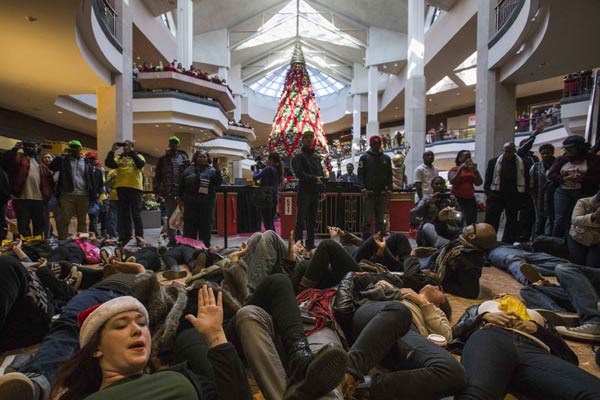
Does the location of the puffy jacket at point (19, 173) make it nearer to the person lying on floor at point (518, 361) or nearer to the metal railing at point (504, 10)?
the person lying on floor at point (518, 361)

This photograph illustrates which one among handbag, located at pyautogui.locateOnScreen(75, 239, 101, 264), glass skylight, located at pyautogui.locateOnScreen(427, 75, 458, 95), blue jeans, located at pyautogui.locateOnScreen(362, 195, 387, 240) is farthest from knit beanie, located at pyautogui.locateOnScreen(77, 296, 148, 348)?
glass skylight, located at pyautogui.locateOnScreen(427, 75, 458, 95)

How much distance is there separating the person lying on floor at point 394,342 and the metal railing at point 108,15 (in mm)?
8981

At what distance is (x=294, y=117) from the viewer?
49.1 feet

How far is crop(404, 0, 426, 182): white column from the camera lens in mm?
14445

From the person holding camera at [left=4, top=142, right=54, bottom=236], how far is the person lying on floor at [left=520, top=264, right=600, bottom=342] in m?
6.05

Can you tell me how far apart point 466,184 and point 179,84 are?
35.5 ft

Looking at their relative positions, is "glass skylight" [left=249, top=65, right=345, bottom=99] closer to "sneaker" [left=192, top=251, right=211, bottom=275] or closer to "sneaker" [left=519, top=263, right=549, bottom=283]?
"sneaker" [left=192, top=251, right=211, bottom=275]

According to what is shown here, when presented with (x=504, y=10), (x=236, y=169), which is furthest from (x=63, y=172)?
(x=236, y=169)

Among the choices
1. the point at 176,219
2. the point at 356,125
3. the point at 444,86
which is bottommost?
the point at 176,219

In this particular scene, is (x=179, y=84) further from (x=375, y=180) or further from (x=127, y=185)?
(x=375, y=180)

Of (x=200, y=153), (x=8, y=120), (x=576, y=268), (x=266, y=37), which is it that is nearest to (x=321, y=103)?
(x=266, y=37)

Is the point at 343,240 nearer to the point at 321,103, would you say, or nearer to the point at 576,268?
the point at 576,268

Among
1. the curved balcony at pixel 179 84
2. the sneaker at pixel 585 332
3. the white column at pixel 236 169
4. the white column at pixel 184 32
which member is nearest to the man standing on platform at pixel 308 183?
the sneaker at pixel 585 332

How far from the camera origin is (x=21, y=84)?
32.2 feet
